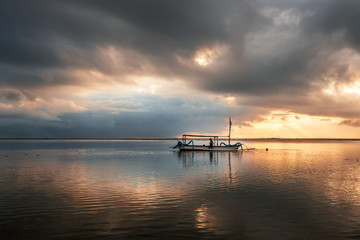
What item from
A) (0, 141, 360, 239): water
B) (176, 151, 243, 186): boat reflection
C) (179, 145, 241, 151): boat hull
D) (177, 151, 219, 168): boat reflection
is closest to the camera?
(0, 141, 360, 239): water

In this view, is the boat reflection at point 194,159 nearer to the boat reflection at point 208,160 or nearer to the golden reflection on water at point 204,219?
the boat reflection at point 208,160

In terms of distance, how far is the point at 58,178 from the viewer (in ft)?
106

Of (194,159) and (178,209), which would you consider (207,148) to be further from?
(178,209)

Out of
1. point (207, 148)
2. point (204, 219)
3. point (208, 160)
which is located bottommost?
point (204, 219)

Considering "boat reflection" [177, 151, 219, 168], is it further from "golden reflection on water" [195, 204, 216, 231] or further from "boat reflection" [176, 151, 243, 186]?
"golden reflection on water" [195, 204, 216, 231]

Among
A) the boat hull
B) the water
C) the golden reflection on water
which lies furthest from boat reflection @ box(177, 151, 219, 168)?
the golden reflection on water

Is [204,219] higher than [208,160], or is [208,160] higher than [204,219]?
[208,160]

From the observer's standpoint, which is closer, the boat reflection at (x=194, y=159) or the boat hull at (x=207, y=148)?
the boat reflection at (x=194, y=159)

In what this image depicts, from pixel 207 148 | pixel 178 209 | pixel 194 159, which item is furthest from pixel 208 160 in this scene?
pixel 178 209

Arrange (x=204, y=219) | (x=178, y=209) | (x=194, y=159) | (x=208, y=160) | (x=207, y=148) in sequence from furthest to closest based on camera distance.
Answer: (x=207, y=148) < (x=194, y=159) < (x=208, y=160) < (x=178, y=209) < (x=204, y=219)

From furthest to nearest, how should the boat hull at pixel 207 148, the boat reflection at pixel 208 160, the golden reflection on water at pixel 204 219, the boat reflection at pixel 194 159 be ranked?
1. the boat hull at pixel 207 148
2. the boat reflection at pixel 194 159
3. the boat reflection at pixel 208 160
4. the golden reflection on water at pixel 204 219

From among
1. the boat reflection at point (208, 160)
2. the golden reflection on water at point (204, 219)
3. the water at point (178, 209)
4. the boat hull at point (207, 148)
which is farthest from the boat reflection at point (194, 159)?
the golden reflection on water at point (204, 219)

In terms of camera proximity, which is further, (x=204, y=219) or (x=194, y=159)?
(x=194, y=159)

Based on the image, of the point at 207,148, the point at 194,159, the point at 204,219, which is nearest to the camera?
the point at 204,219
